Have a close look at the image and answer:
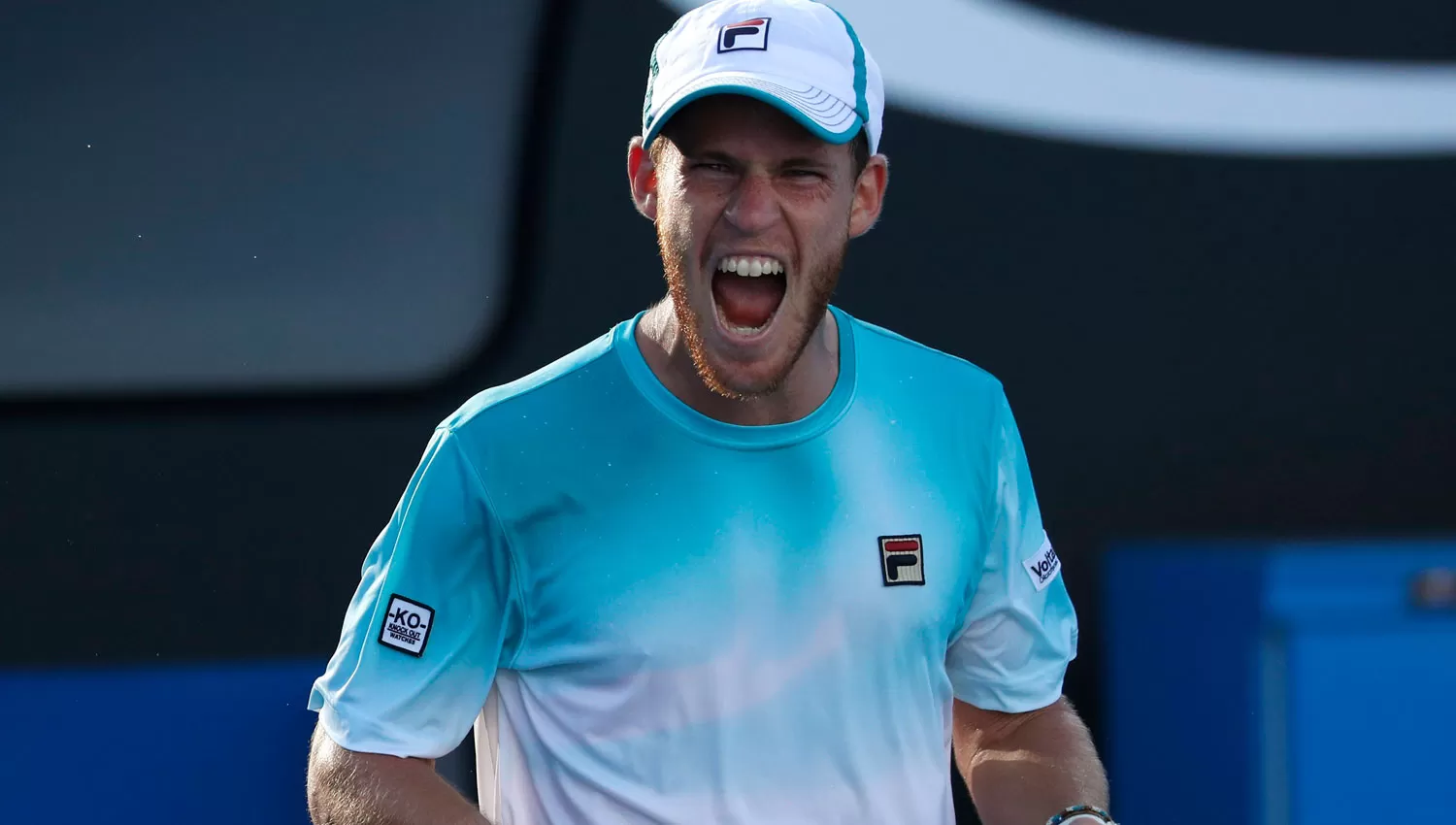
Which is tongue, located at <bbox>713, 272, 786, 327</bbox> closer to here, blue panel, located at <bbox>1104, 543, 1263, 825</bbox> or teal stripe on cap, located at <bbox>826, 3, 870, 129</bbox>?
teal stripe on cap, located at <bbox>826, 3, 870, 129</bbox>

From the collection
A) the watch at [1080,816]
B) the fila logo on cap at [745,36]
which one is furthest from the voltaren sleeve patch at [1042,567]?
the fila logo on cap at [745,36]

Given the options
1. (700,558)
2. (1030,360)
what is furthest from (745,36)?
(1030,360)

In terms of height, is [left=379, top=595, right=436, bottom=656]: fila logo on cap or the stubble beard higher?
the stubble beard

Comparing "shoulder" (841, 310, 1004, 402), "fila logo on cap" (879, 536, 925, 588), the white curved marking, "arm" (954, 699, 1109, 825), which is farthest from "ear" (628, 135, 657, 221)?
the white curved marking

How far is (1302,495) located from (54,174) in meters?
1.95

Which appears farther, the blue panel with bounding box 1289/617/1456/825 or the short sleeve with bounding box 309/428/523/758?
the blue panel with bounding box 1289/617/1456/825

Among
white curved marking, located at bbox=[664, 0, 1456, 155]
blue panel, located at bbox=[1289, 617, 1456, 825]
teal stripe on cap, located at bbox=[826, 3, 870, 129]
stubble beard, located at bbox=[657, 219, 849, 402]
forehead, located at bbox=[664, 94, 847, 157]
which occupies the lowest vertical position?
blue panel, located at bbox=[1289, 617, 1456, 825]

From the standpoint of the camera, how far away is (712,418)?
1.47 metres

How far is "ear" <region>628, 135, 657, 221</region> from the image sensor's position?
1480 millimetres

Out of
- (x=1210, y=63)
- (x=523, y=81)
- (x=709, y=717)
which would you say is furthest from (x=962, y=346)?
(x=709, y=717)

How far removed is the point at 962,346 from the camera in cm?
237

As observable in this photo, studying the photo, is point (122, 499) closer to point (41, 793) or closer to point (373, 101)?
point (41, 793)

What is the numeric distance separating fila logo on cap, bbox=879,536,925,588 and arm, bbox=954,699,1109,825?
0.79ft

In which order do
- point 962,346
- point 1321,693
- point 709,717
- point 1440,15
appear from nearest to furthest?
point 709,717
point 1321,693
point 962,346
point 1440,15
